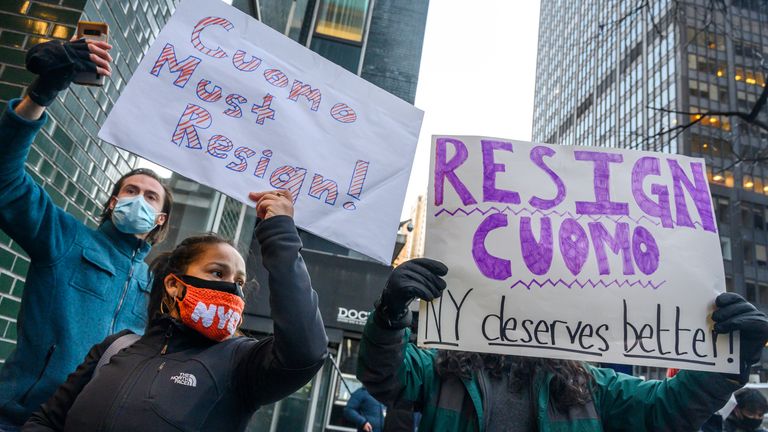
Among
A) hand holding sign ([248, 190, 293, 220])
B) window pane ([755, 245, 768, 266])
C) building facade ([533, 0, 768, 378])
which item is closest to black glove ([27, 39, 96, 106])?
hand holding sign ([248, 190, 293, 220])

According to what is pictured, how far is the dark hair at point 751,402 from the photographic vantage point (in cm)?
432

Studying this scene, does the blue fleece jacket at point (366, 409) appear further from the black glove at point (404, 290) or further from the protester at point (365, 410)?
the black glove at point (404, 290)

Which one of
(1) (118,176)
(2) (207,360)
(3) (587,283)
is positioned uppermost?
(1) (118,176)

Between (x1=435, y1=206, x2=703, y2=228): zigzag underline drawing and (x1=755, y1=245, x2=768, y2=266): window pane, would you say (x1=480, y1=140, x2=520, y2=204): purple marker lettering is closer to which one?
(x1=435, y1=206, x2=703, y2=228): zigzag underline drawing

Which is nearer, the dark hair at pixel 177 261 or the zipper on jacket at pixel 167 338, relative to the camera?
the zipper on jacket at pixel 167 338

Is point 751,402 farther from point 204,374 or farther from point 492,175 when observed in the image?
point 204,374

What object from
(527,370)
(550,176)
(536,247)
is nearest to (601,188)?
(550,176)

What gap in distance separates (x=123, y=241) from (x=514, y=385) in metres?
1.76

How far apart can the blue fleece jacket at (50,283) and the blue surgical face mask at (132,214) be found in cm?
7

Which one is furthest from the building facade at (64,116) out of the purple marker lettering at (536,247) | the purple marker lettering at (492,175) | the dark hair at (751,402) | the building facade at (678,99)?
the building facade at (678,99)

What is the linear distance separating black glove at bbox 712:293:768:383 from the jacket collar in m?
2.42

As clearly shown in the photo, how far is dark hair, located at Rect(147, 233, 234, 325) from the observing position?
1.92 meters

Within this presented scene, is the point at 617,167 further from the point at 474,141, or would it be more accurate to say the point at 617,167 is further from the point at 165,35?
the point at 165,35

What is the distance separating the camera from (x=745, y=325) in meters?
1.88
